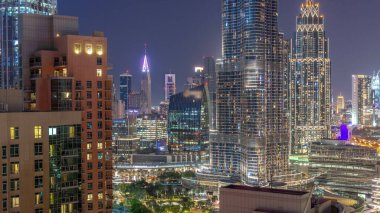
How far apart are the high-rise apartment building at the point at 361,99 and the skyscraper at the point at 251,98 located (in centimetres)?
10629

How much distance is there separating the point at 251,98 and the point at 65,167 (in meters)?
46.9

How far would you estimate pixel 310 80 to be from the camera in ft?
384

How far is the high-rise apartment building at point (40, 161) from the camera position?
18.4 m

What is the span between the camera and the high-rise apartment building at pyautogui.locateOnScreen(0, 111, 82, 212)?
18.4 meters

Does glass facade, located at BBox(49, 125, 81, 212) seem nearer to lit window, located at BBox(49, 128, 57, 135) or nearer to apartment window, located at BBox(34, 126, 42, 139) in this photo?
lit window, located at BBox(49, 128, 57, 135)

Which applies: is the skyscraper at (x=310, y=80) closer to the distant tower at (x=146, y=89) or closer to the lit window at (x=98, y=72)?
the distant tower at (x=146, y=89)

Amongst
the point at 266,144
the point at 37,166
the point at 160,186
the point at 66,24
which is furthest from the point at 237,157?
the point at 37,166

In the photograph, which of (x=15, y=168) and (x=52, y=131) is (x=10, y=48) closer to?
(x=52, y=131)

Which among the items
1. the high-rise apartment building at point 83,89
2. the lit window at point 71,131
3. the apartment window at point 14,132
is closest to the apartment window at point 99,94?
the high-rise apartment building at point 83,89

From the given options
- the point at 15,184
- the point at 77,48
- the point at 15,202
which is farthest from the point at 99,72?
the point at 15,202

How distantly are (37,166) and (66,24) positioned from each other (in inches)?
318

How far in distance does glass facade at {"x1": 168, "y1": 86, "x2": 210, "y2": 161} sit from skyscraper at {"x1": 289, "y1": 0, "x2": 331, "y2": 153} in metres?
23.1

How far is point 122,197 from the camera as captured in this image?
184 ft

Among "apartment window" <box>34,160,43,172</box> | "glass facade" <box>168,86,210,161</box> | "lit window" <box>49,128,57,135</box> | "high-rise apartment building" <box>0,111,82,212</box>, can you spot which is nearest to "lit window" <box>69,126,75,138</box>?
"high-rise apartment building" <box>0,111,82,212</box>
